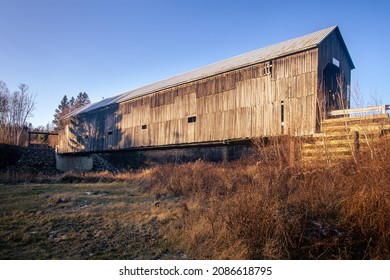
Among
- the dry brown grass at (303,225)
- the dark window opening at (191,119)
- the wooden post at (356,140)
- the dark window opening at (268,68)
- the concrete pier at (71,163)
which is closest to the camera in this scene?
the dry brown grass at (303,225)

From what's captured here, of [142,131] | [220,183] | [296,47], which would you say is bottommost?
[220,183]

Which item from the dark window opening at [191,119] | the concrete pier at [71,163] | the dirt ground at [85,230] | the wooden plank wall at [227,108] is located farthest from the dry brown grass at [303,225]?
the concrete pier at [71,163]

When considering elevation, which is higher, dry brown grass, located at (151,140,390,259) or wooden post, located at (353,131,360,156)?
wooden post, located at (353,131,360,156)

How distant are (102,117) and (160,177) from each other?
1412 cm

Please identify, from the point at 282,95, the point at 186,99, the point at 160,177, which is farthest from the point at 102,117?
the point at 282,95

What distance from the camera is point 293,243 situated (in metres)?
3.73

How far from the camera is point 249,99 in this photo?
13.3 meters

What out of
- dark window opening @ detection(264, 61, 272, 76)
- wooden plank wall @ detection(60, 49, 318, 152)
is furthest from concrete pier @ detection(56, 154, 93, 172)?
dark window opening @ detection(264, 61, 272, 76)

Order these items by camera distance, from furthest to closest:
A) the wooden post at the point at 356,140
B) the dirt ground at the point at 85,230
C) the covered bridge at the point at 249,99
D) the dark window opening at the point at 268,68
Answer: the dark window opening at the point at 268,68, the covered bridge at the point at 249,99, the wooden post at the point at 356,140, the dirt ground at the point at 85,230

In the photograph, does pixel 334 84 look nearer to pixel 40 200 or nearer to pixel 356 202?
pixel 356 202

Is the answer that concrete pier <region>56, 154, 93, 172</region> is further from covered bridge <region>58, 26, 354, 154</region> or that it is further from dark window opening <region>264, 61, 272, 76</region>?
dark window opening <region>264, 61, 272, 76</region>

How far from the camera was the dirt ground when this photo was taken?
12.8 ft

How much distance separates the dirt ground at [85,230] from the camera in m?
3.90

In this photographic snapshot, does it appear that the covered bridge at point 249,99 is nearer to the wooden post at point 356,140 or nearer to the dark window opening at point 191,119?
the dark window opening at point 191,119
